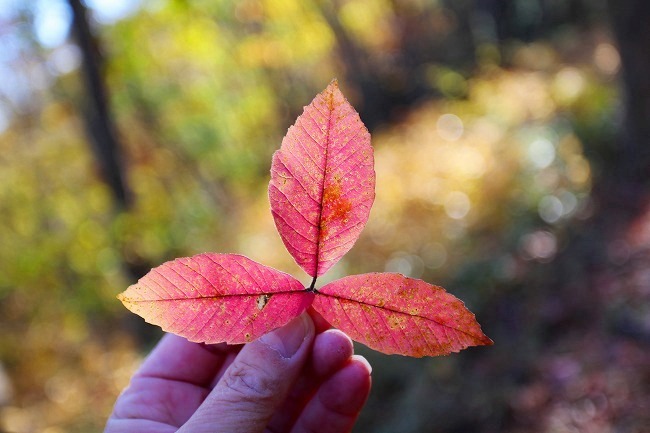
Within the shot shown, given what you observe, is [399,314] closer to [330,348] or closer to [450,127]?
[330,348]

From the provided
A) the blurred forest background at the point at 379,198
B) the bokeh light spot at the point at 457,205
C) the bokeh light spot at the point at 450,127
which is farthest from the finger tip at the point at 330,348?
the bokeh light spot at the point at 450,127

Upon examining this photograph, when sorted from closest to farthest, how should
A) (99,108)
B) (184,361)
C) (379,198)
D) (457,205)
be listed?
1. (184,361)
2. (99,108)
3. (457,205)
4. (379,198)

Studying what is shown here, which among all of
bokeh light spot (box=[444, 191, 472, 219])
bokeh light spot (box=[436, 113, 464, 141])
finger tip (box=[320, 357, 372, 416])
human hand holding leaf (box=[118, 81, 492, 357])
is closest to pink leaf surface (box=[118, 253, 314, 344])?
human hand holding leaf (box=[118, 81, 492, 357])

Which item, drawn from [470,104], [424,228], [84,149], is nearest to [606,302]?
[424,228]

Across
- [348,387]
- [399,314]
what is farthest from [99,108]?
[399,314]

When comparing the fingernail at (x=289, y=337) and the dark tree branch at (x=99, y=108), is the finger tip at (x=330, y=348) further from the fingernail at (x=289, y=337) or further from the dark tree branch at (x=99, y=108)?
the dark tree branch at (x=99, y=108)

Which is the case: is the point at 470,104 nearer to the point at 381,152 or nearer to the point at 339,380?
the point at 381,152
